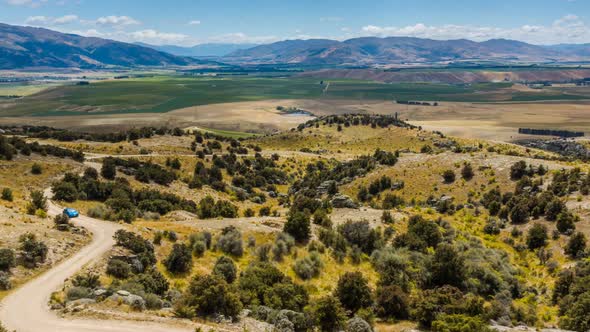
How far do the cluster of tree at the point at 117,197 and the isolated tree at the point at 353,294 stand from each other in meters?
20.9

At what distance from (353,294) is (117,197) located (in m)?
29.8

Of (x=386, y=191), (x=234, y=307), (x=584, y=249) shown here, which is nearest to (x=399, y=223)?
(x=584, y=249)

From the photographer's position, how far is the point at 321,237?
3672cm

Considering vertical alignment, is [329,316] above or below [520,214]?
above

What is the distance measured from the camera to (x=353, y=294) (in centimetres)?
2672

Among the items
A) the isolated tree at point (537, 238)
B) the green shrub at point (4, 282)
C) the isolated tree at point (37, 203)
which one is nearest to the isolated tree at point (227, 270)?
the green shrub at point (4, 282)

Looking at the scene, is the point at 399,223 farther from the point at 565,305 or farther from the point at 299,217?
the point at 565,305

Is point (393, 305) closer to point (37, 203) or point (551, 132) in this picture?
point (37, 203)

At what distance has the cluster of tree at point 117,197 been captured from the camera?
40406 mm

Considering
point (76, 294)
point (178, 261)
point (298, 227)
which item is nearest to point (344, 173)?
point (298, 227)

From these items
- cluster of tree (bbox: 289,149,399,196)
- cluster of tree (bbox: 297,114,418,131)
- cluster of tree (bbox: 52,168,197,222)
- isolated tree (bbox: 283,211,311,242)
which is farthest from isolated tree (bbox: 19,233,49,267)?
cluster of tree (bbox: 297,114,418,131)

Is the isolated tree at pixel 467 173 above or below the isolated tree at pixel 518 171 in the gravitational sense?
below

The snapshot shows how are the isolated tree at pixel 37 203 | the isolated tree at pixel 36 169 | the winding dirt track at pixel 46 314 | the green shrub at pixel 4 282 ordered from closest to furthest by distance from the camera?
1. the winding dirt track at pixel 46 314
2. the green shrub at pixel 4 282
3. the isolated tree at pixel 37 203
4. the isolated tree at pixel 36 169

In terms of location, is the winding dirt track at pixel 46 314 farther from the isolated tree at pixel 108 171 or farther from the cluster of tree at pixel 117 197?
the isolated tree at pixel 108 171
